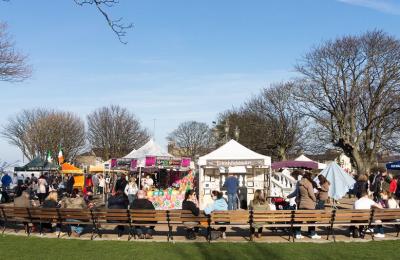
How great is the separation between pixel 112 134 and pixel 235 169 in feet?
144

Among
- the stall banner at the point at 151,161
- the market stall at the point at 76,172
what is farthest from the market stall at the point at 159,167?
the market stall at the point at 76,172

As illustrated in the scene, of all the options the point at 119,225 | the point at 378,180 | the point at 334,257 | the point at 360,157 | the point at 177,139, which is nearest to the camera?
the point at 334,257

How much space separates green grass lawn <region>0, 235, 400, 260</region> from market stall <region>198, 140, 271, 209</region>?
332 inches

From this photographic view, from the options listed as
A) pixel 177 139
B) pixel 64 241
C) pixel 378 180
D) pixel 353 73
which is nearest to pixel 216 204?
pixel 64 241

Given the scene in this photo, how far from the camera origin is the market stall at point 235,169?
806 inches

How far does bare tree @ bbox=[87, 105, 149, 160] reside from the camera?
63125mm

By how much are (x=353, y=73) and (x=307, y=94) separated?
4.20 meters

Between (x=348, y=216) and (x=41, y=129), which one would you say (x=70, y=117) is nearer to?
(x=41, y=129)

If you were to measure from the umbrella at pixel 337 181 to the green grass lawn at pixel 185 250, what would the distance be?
8118 mm

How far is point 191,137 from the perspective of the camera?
86688 mm

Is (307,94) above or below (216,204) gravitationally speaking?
above

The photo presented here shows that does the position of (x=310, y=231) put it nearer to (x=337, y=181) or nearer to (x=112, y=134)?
(x=337, y=181)

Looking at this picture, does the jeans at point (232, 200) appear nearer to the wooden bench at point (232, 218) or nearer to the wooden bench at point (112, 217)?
the wooden bench at point (232, 218)

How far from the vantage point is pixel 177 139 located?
88438mm
